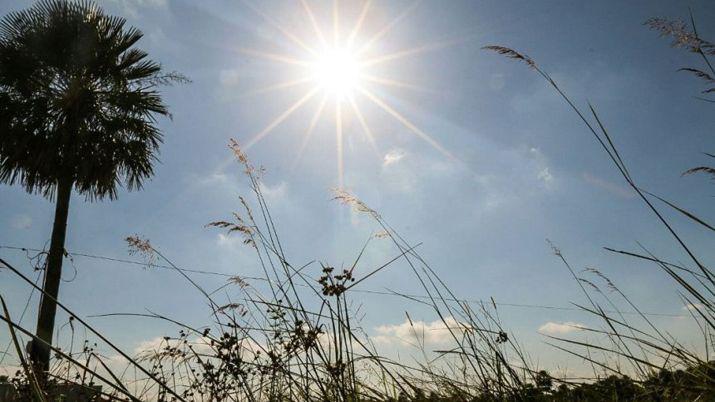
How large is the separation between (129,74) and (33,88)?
6.63ft

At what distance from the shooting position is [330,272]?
76.5 inches

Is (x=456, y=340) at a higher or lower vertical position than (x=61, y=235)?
lower

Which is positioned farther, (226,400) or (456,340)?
(226,400)

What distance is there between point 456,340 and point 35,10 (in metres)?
12.7

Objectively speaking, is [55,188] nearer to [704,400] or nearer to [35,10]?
[35,10]

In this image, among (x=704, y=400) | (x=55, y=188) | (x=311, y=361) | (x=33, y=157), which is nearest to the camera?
(x=704, y=400)

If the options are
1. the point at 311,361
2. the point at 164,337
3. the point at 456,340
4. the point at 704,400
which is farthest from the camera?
the point at 164,337

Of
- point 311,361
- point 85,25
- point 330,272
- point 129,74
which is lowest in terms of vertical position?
point 311,361

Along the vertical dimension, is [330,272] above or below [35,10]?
below

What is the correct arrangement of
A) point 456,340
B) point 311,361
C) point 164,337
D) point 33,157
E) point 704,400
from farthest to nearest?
point 33,157
point 164,337
point 456,340
point 311,361
point 704,400

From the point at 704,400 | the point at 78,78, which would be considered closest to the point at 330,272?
the point at 704,400

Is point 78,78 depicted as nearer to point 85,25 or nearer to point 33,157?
point 85,25

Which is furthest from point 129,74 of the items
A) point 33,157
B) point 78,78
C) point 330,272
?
point 330,272

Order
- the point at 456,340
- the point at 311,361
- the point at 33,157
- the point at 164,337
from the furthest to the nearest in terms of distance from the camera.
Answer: the point at 33,157 → the point at 164,337 → the point at 456,340 → the point at 311,361
